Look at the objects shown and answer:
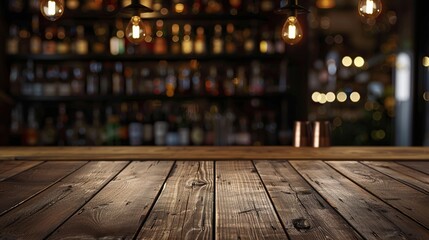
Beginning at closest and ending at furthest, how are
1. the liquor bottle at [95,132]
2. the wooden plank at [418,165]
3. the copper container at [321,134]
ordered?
the wooden plank at [418,165]
the copper container at [321,134]
the liquor bottle at [95,132]

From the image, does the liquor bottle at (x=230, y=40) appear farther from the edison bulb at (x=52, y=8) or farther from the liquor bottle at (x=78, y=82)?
the edison bulb at (x=52, y=8)

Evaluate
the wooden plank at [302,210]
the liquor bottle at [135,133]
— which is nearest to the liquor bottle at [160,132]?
the liquor bottle at [135,133]

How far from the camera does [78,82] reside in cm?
414

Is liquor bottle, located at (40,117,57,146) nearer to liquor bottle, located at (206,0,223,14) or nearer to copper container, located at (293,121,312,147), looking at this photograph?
liquor bottle, located at (206,0,223,14)

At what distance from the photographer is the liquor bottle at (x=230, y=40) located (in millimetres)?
4082

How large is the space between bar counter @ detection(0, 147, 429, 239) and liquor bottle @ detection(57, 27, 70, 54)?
6.54 ft

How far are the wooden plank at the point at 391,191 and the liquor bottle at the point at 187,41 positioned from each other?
2.32 metres

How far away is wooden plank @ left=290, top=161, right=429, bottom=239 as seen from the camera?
103cm

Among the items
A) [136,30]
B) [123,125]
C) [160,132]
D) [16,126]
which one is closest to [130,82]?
[123,125]

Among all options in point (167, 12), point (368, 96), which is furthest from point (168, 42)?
point (368, 96)

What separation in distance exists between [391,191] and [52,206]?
86 cm

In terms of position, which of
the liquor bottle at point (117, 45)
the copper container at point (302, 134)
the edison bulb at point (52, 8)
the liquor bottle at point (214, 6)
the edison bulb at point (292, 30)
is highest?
the liquor bottle at point (214, 6)

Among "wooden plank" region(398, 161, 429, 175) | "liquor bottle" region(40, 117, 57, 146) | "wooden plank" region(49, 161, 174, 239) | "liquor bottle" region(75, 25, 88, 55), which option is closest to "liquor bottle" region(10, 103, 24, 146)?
"liquor bottle" region(40, 117, 57, 146)

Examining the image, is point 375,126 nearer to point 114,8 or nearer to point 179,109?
point 179,109
